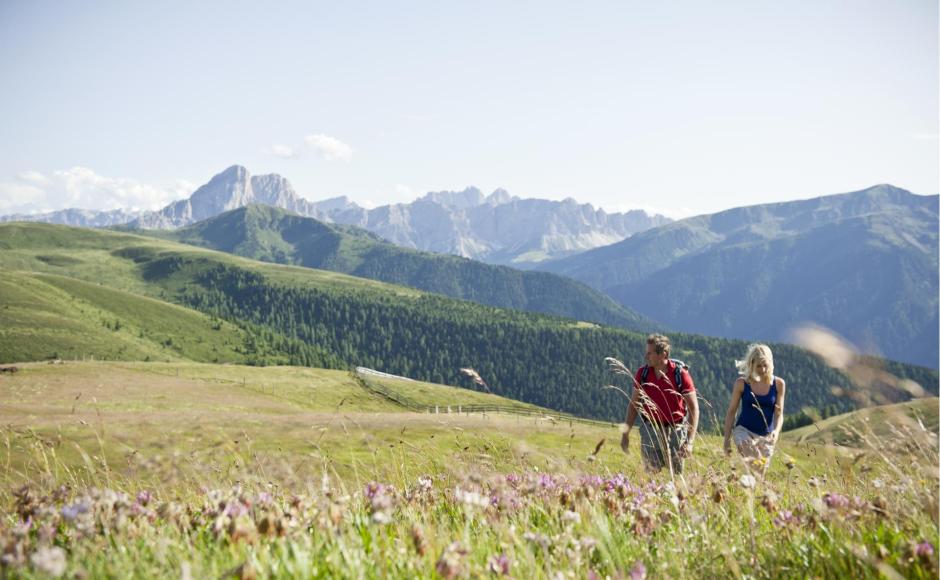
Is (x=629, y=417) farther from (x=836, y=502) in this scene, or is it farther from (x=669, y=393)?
(x=836, y=502)

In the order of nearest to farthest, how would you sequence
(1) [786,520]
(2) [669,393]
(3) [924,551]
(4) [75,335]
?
(3) [924,551], (1) [786,520], (2) [669,393], (4) [75,335]

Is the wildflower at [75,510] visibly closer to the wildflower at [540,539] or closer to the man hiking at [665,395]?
the wildflower at [540,539]

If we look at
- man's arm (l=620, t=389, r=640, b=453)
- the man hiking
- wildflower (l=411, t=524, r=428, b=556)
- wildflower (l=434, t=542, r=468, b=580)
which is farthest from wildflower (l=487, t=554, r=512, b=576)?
the man hiking

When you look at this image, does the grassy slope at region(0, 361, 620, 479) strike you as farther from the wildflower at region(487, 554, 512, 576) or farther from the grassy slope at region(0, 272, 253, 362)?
the grassy slope at region(0, 272, 253, 362)

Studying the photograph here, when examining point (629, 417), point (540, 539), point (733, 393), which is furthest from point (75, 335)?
point (540, 539)

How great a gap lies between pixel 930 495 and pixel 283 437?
51.9 metres

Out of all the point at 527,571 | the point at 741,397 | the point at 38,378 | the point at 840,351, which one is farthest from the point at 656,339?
the point at 38,378

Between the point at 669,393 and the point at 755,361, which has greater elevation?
the point at 755,361

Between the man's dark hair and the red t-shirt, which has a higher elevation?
the man's dark hair

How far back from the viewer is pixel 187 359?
179750mm

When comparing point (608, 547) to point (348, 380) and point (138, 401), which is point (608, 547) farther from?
point (348, 380)

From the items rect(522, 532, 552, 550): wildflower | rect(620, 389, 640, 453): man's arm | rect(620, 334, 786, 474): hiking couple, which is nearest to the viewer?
rect(522, 532, 552, 550): wildflower

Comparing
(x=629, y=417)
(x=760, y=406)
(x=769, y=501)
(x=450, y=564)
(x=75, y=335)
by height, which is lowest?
(x=75, y=335)

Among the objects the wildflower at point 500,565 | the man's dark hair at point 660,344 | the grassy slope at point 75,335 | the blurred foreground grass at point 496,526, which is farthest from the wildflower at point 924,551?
the grassy slope at point 75,335
